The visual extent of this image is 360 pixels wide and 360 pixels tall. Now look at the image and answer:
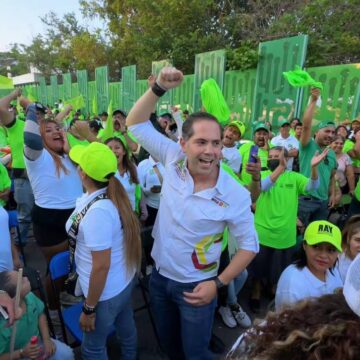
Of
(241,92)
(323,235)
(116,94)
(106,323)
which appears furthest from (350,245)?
(116,94)

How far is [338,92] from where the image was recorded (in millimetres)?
7328

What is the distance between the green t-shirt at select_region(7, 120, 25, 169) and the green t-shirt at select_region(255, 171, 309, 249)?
3.09 metres

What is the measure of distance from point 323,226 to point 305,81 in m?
2.43

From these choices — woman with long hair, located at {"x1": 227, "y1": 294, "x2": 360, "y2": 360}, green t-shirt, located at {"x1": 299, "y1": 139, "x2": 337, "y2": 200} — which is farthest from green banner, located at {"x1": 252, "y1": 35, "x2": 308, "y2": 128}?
woman with long hair, located at {"x1": 227, "y1": 294, "x2": 360, "y2": 360}

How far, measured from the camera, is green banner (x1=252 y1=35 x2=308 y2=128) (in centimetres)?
776

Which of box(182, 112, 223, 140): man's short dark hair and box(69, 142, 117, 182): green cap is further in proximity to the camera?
box(69, 142, 117, 182): green cap

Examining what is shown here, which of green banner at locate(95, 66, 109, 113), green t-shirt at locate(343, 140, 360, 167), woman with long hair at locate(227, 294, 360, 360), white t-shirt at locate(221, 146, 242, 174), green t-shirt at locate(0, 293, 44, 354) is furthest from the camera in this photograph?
green banner at locate(95, 66, 109, 113)

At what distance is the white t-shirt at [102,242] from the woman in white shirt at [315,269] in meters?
1.02

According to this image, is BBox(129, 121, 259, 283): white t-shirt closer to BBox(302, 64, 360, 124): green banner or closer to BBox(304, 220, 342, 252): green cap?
BBox(304, 220, 342, 252): green cap

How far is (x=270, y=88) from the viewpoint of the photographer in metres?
8.60

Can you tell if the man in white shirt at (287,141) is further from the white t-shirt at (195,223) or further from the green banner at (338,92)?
the white t-shirt at (195,223)

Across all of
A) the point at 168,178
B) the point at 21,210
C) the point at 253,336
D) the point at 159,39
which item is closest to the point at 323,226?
the point at 168,178

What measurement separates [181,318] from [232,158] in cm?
226

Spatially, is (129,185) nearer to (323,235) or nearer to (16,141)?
(16,141)
